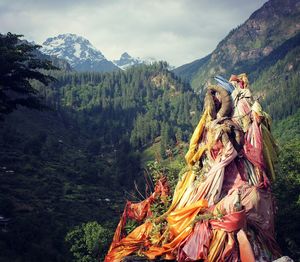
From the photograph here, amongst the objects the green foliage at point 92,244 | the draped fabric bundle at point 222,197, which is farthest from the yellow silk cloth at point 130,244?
the green foliage at point 92,244

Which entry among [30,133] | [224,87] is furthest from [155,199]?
[30,133]

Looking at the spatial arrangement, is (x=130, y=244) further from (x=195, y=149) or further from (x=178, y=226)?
(x=195, y=149)

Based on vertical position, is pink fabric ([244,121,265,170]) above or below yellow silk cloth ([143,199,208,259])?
above

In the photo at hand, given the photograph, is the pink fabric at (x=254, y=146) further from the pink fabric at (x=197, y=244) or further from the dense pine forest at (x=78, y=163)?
the pink fabric at (x=197, y=244)

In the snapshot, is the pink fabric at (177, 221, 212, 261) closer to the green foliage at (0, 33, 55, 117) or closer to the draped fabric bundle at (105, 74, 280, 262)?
the draped fabric bundle at (105, 74, 280, 262)

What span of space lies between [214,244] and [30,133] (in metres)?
108

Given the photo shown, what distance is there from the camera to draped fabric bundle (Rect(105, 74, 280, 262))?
544 inches

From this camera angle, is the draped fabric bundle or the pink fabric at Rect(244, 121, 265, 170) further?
the pink fabric at Rect(244, 121, 265, 170)

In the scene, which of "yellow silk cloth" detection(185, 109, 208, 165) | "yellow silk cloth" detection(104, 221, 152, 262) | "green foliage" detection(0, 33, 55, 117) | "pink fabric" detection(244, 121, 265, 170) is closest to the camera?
"pink fabric" detection(244, 121, 265, 170)

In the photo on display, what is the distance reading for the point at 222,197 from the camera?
14.8m

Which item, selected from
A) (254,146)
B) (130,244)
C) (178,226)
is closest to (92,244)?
(130,244)

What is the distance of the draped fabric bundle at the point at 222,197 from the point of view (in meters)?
13.8

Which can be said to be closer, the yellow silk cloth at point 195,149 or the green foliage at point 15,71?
the yellow silk cloth at point 195,149

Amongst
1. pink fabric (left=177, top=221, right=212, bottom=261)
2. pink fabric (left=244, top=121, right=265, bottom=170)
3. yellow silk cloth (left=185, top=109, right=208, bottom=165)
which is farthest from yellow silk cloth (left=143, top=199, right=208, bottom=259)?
pink fabric (left=244, top=121, right=265, bottom=170)
